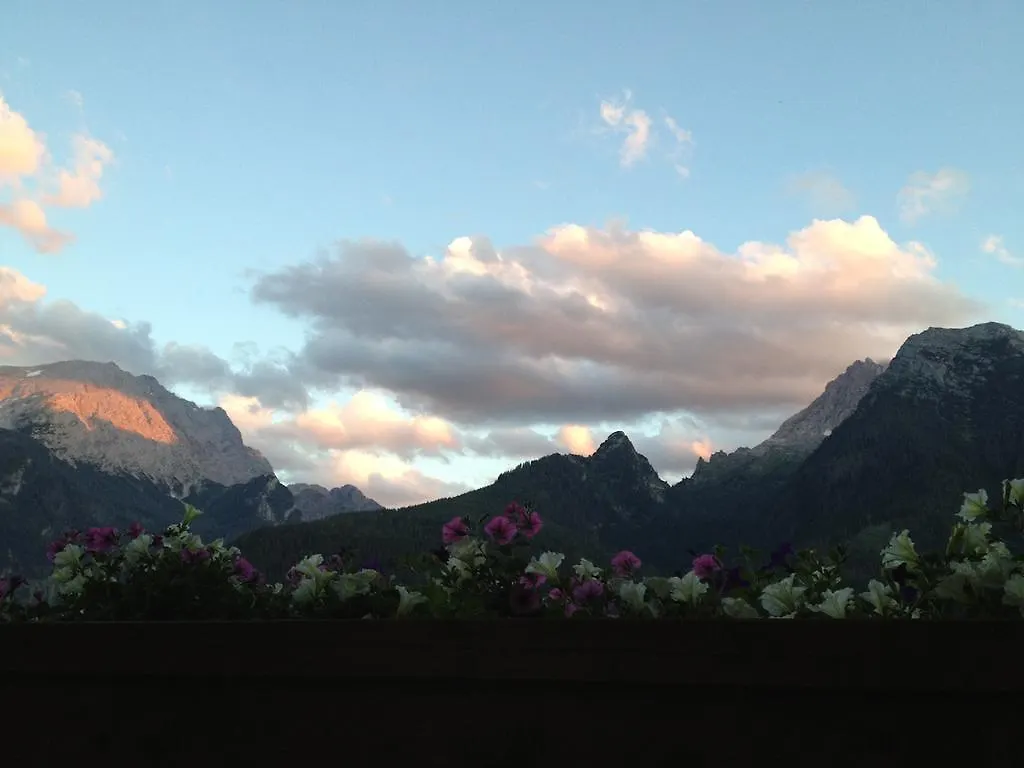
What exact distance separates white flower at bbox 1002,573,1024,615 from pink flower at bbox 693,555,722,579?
169cm

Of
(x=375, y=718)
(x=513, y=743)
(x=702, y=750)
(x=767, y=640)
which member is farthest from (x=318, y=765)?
(x=767, y=640)

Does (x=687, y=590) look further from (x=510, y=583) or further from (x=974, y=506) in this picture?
(x=974, y=506)

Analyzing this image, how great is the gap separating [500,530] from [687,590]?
4.60 ft

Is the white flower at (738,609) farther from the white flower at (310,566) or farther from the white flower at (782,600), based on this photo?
the white flower at (310,566)

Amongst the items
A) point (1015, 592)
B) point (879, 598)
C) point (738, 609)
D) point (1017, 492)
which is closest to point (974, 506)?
point (1017, 492)

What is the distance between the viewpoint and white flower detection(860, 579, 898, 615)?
3.97 metres

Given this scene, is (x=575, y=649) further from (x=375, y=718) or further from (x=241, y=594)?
(x=241, y=594)

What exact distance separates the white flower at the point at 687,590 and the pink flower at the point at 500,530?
1250mm

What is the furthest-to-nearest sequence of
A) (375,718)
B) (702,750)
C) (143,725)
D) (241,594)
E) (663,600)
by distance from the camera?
1. (241,594)
2. (663,600)
3. (143,725)
4. (375,718)
5. (702,750)

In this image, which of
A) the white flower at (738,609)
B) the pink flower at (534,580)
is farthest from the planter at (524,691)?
the pink flower at (534,580)

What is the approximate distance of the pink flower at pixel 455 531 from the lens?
532 cm

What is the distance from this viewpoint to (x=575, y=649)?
3.36m

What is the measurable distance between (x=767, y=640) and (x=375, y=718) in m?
1.61

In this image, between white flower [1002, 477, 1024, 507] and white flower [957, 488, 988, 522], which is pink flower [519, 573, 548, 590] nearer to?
white flower [957, 488, 988, 522]
